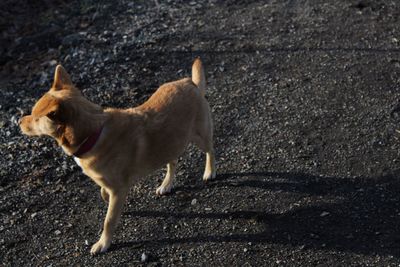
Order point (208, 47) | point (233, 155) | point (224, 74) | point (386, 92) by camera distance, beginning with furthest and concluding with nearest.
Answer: point (208, 47), point (224, 74), point (386, 92), point (233, 155)

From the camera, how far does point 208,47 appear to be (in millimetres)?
8664

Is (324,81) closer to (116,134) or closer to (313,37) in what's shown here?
(313,37)

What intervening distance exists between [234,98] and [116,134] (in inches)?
103

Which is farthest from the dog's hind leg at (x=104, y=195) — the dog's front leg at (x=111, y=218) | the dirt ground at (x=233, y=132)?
the dog's front leg at (x=111, y=218)

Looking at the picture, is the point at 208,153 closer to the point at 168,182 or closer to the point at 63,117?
the point at 168,182

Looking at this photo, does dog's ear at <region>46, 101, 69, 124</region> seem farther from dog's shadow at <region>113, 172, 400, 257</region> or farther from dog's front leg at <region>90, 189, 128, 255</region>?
dog's shadow at <region>113, 172, 400, 257</region>

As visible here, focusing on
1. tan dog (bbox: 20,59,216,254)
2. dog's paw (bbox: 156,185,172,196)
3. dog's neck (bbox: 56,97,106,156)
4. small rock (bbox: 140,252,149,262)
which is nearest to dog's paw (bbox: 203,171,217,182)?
tan dog (bbox: 20,59,216,254)

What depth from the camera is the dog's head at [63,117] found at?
4816 millimetres

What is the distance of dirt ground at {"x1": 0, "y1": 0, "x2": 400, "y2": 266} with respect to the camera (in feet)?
18.2

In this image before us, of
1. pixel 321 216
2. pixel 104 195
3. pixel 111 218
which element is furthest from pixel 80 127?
pixel 321 216

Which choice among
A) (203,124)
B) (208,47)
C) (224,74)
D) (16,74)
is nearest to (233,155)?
(203,124)

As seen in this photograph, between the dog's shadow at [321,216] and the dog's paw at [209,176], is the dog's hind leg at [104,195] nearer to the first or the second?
the dog's shadow at [321,216]

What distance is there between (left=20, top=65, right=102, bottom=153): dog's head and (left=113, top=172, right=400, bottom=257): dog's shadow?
47.5 inches

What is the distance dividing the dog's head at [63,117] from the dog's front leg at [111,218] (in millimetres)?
689
